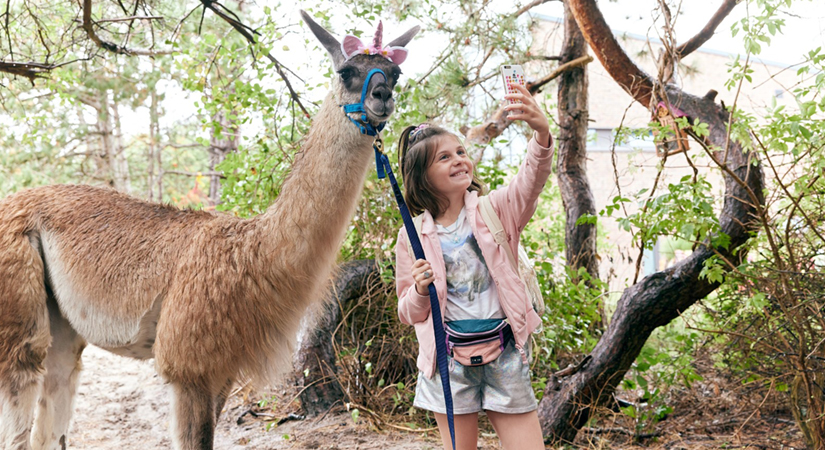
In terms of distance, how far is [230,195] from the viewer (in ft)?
17.8

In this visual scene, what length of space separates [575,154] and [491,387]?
4648mm

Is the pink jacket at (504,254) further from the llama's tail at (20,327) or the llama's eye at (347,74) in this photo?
the llama's tail at (20,327)

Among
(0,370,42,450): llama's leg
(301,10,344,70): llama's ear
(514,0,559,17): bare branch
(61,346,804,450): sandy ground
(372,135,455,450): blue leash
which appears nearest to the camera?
(372,135,455,450): blue leash

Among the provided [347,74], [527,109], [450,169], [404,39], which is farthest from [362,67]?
[527,109]

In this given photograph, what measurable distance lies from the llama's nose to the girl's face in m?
0.37

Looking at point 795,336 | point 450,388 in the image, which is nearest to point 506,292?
point 450,388

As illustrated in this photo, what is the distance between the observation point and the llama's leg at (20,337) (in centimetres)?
307

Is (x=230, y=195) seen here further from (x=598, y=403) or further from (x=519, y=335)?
(x=519, y=335)

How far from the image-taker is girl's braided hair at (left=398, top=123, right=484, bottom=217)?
2465 mm

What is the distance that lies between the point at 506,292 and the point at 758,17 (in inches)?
68.5

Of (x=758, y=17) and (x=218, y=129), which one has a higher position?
(x=218, y=129)

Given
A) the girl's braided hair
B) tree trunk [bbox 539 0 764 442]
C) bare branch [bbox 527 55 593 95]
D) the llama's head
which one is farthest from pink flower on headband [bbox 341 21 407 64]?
bare branch [bbox 527 55 593 95]

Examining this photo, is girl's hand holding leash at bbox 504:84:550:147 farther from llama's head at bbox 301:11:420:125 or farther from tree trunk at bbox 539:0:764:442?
tree trunk at bbox 539:0:764:442

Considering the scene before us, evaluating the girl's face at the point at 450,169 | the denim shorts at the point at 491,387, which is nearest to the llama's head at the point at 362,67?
the girl's face at the point at 450,169
